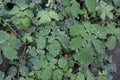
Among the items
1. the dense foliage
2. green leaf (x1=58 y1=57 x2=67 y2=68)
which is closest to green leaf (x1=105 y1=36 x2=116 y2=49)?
the dense foliage

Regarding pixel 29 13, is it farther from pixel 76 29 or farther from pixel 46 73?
pixel 46 73

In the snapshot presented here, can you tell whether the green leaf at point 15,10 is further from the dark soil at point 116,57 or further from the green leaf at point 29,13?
the dark soil at point 116,57

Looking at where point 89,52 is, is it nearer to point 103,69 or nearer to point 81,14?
point 103,69

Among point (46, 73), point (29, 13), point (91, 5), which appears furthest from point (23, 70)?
point (91, 5)

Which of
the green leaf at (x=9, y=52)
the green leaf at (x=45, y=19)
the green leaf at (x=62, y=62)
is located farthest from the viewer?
the green leaf at (x=45, y=19)

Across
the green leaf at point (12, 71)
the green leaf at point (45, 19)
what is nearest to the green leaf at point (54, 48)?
the green leaf at point (45, 19)

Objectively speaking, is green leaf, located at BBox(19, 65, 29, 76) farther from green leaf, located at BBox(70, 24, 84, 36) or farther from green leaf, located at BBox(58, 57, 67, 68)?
green leaf, located at BBox(70, 24, 84, 36)

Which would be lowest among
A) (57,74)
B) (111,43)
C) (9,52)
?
(57,74)

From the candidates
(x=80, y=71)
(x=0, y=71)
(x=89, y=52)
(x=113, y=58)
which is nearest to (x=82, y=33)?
(x=89, y=52)

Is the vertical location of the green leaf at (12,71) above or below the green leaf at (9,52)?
below
